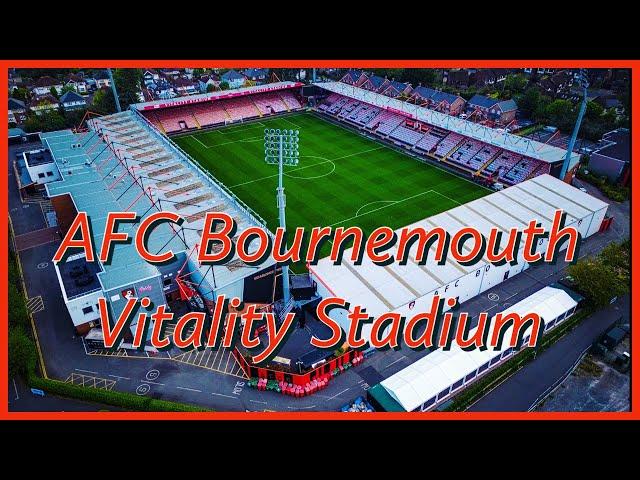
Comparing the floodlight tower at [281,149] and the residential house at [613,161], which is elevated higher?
the floodlight tower at [281,149]

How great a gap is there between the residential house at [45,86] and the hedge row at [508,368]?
94438 millimetres

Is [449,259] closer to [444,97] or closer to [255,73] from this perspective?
[444,97]

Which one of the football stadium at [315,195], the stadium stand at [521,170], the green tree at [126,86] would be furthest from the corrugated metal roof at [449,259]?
A: the green tree at [126,86]

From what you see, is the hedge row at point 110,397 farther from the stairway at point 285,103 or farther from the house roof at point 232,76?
the house roof at point 232,76

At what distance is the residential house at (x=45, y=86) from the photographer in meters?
87.8

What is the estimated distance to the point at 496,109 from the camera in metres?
73.6

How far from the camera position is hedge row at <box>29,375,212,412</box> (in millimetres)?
26203

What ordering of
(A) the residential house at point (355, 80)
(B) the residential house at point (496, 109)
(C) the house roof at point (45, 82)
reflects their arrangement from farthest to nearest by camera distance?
(C) the house roof at point (45, 82)
(A) the residential house at point (355, 80)
(B) the residential house at point (496, 109)

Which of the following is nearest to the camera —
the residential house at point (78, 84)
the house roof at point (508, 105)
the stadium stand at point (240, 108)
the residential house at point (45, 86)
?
the house roof at point (508, 105)

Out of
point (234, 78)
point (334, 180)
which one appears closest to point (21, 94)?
point (234, 78)

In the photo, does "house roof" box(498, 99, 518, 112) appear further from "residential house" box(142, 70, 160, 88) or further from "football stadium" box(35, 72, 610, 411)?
"residential house" box(142, 70, 160, 88)

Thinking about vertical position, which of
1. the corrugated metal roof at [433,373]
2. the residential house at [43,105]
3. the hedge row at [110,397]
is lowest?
the hedge row at [110,397]

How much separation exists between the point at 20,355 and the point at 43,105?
61982 millimetres

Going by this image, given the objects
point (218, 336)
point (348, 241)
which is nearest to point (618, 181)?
point (348, 241)
